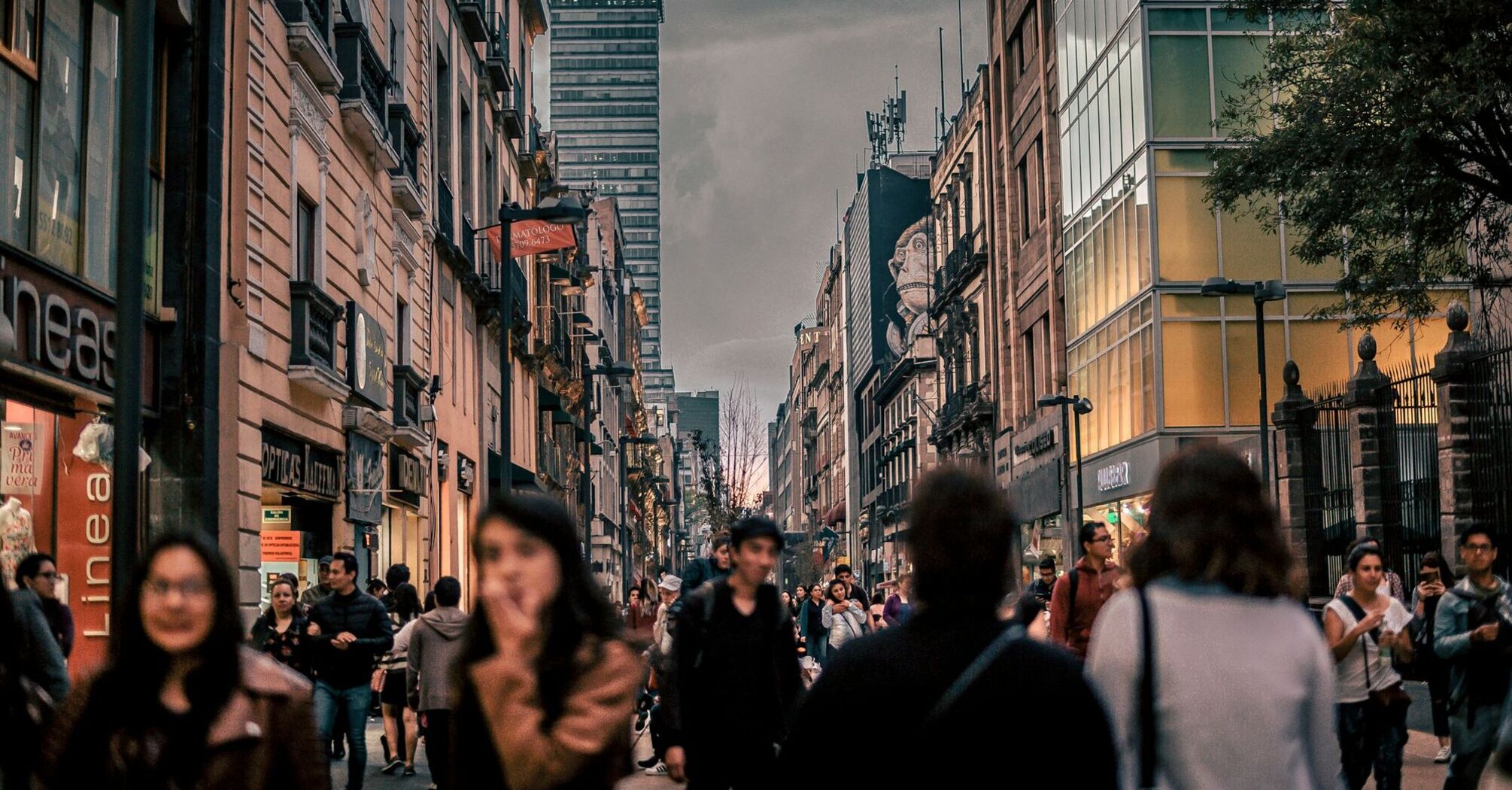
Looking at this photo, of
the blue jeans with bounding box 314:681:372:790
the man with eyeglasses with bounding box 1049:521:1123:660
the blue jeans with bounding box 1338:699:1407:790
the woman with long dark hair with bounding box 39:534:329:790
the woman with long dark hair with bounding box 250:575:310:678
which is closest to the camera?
the woman with long dark hair with bounding box 39:534:329:790

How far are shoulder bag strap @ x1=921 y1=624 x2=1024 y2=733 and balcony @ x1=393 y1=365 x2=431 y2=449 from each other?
22339 millimetres

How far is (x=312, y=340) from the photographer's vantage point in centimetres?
1938

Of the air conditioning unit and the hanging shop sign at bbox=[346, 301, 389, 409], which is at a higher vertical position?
the hanging shop sign at bbox=[346, 301, 389, 409]

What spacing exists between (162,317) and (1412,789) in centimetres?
1142

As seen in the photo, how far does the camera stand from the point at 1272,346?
35281 mm

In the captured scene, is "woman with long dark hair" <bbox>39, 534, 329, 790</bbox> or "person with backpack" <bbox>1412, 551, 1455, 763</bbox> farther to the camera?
"person with backpack" <bbox>1412, 551, 1455, 763</bbox>

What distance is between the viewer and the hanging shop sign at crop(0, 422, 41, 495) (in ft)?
40.6

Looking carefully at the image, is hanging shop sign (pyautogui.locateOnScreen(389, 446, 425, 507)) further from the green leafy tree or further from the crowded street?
the green leafy tree

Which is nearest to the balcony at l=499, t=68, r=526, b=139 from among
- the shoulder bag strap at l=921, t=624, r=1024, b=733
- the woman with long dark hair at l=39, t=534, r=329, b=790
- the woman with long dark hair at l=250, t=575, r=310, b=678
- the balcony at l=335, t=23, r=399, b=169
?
the balcony at l=335, t=23, r=399, b=169

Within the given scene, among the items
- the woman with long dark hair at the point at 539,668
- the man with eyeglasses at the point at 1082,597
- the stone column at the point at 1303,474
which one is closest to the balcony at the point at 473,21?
the stone column at the point at 1303,474

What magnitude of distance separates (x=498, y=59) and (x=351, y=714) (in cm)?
2711

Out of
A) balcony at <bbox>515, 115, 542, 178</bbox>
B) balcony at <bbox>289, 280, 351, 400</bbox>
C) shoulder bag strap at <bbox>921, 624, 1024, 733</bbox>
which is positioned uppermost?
balcony at <bbox>515, 115, 542, 178</bbox>

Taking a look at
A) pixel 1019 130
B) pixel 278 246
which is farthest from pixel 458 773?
pixel 1019 130

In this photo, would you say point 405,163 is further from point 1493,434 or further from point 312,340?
point 1493,434
